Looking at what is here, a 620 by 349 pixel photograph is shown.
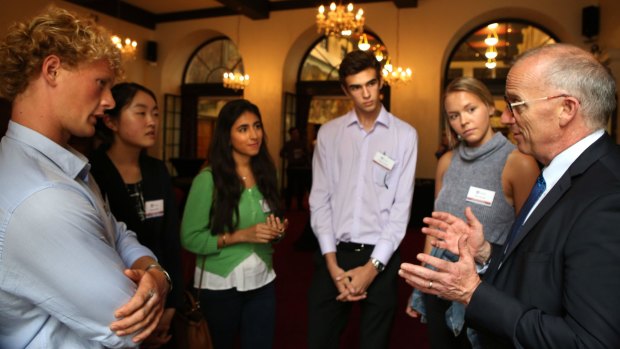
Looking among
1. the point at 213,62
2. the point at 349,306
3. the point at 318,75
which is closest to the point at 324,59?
the point at 318,75

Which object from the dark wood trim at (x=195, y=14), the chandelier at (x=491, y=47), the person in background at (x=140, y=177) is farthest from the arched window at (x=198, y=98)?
the person in background at (x=140, y=177)

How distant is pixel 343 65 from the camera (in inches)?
85.0

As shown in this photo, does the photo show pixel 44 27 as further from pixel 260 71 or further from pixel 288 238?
pixel 260 71

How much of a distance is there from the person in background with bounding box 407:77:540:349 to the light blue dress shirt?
→ 4.50 feet

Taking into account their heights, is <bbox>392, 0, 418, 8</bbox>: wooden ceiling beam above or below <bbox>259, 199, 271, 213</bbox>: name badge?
above

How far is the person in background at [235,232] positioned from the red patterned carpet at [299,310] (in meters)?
1.04

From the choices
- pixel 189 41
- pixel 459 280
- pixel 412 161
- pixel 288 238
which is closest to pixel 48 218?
pixel 459 280

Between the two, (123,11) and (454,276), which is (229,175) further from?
(123,11)

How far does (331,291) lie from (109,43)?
1.51 meters

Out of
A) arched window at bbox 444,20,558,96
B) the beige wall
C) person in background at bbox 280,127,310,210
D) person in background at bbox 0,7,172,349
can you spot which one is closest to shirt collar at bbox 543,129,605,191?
person in background at bbox 0,7,172,349

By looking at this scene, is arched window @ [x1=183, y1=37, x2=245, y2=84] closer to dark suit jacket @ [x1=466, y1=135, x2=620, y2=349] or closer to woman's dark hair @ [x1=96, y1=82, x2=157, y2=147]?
woman's dark hair @ [x1=96, y1=82, x2=157, y2=147]

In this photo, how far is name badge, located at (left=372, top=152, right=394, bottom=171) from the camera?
2.17 meters

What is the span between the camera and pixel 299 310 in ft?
11.9

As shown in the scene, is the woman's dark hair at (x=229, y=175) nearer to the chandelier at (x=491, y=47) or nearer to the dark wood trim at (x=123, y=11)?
the chandelier at (x=491, y=47)
